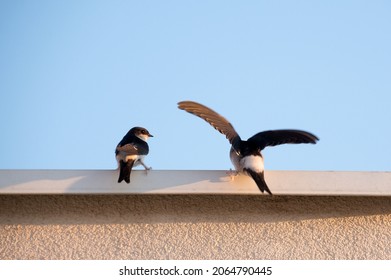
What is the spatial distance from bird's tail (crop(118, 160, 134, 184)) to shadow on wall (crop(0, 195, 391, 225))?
160 mm

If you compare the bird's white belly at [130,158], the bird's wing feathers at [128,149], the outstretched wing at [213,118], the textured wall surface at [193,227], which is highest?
the outstretched wing at [213,118]

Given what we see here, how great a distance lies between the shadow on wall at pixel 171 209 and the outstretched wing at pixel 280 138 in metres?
0.33

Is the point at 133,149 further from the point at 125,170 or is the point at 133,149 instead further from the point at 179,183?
the point at 179,183

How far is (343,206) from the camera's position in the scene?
298 cm

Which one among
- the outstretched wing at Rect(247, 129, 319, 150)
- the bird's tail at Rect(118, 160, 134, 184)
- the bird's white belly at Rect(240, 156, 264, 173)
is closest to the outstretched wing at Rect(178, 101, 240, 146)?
the outstretched wing at Rect(247, 129, 319, 150)

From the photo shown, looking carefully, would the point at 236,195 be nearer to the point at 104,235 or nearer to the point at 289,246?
the point at 289,246

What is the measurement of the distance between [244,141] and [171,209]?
2.01ft

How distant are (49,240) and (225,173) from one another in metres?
0.95

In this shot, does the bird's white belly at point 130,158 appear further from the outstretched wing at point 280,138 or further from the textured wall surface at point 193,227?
the outstretched wing at point 280,138

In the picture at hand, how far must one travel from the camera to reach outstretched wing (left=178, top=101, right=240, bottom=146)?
3.13 meters

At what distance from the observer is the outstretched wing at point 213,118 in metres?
3.13

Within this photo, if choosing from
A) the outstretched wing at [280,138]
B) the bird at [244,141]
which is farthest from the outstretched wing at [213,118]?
the outstretched wing at [280,138]

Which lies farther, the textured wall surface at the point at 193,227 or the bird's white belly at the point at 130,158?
the bird's white belly at the point at 130,158
